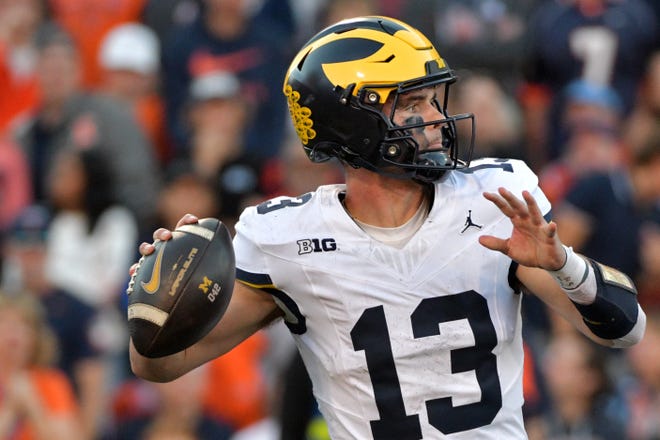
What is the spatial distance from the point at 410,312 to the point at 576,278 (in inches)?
19.4

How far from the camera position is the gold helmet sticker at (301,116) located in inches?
167

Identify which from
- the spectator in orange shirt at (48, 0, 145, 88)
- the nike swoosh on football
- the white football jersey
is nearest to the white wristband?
the white football jersey

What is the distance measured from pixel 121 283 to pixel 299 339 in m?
4.18

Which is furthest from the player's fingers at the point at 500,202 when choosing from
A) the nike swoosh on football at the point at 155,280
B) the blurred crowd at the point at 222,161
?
the blurred crowd at the point at 222,161

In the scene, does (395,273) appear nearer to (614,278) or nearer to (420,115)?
(420,115)

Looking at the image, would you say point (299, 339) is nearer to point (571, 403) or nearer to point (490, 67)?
point (571, 403)

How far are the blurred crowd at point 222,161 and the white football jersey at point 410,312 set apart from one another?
2.65 m

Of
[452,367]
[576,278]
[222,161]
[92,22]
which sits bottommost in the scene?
[222,161]

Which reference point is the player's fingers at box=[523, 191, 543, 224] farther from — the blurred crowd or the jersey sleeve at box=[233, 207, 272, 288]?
the blurred crowd

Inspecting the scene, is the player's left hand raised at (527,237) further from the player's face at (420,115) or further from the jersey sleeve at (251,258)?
the jersey sleeve at (251,258)

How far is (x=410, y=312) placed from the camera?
13.1 feet

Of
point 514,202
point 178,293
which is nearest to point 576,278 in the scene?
point 514,202

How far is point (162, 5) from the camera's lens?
390 inches

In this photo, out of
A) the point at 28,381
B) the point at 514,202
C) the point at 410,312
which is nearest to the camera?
the point at 514,202
